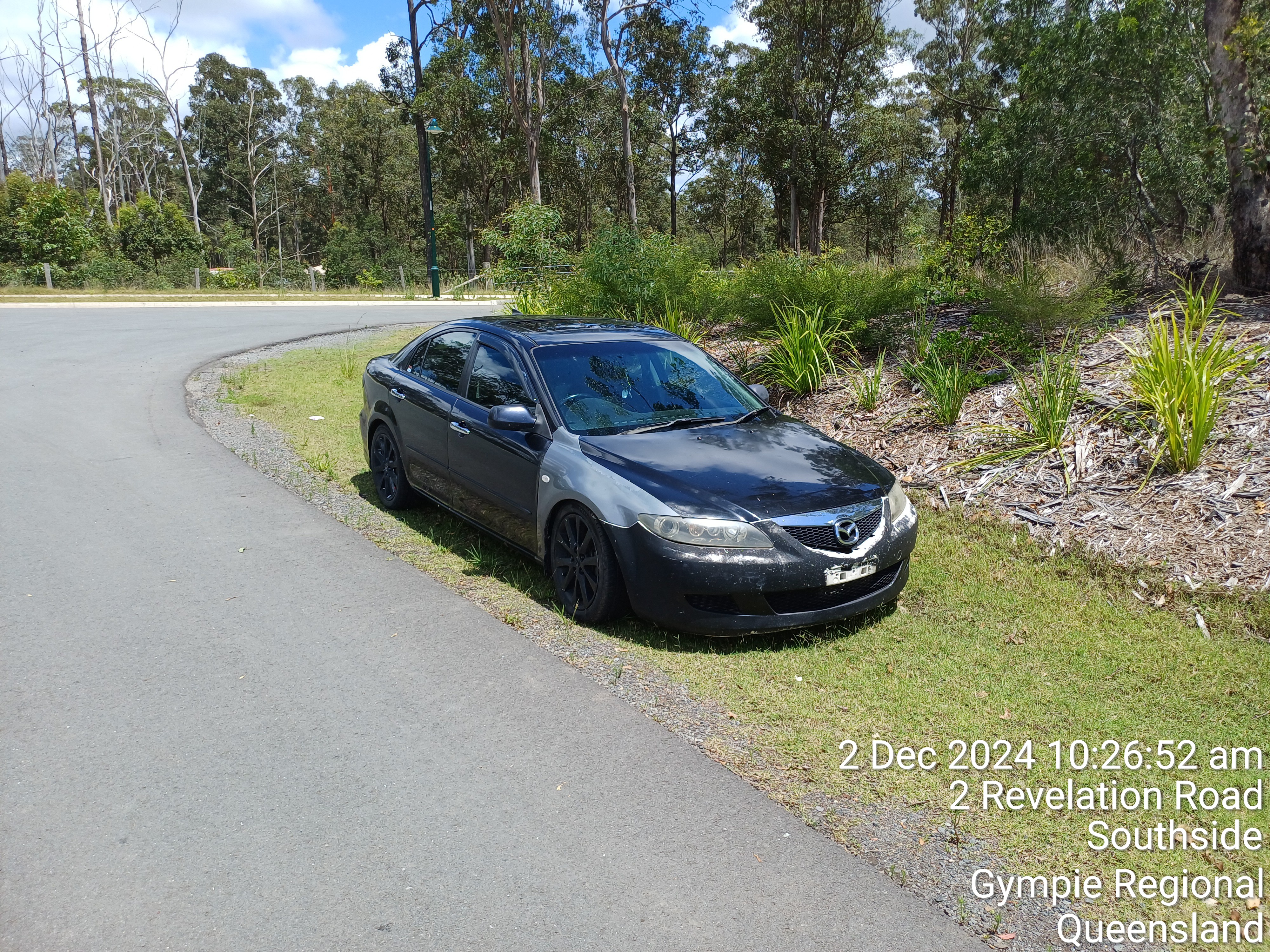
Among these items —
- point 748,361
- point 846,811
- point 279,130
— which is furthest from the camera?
point 279,130

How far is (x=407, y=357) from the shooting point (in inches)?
298

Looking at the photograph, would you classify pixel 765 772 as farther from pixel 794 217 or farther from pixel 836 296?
pixel 794 217

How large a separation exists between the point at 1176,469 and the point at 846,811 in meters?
4.18

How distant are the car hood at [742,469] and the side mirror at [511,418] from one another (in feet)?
1.24

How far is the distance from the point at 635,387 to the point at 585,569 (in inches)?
57.4

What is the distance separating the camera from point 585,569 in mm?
5328

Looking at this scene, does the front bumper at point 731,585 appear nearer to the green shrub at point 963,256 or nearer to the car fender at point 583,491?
the car fender at point 583,491

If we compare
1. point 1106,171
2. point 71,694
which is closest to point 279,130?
point 1106,171

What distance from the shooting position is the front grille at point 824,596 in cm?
489

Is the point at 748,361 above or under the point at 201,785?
above

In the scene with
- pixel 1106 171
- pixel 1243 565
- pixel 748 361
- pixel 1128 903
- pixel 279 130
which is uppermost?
pixel 279 130

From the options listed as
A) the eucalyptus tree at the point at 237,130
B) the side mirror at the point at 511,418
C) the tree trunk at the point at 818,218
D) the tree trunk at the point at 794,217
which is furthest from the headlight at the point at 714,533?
the eucalyptus tree at the point at 237,130

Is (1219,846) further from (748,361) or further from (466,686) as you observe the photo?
(748,361)

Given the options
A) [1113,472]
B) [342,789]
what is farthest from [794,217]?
[342,789]
